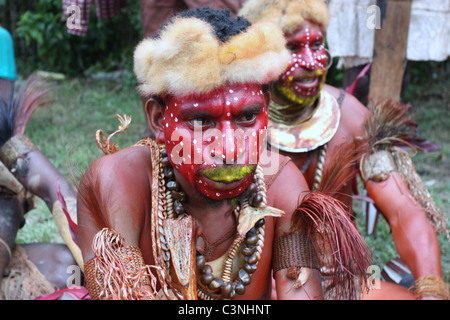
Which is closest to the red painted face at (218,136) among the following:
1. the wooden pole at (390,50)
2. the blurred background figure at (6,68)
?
the blurred background figure at (6,68)

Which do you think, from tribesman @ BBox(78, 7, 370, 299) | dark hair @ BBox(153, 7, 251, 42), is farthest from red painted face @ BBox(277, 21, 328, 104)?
dark hair @ BBox(153, 7, 251, 42)

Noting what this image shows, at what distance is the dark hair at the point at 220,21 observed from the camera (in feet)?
5.86

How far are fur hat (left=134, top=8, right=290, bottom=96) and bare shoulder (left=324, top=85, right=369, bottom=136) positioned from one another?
126 centimetres

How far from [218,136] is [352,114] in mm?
1509

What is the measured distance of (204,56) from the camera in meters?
1.73

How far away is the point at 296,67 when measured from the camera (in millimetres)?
2775

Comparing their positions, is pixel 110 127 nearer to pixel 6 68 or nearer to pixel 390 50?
pixel 6 68

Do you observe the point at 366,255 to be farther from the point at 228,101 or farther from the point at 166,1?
the point at 166,1

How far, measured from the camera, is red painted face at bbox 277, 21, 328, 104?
9.12 ft

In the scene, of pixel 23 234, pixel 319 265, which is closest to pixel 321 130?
pixel 319 265

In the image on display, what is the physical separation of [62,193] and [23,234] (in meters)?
1.18

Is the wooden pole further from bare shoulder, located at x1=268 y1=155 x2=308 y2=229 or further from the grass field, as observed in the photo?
bare shoulder, located at x1=268 y1=155 x2=308 y2=229

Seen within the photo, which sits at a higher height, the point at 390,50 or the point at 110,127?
the point at 390,50

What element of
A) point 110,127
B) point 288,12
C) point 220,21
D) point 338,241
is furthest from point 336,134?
point 110,127
